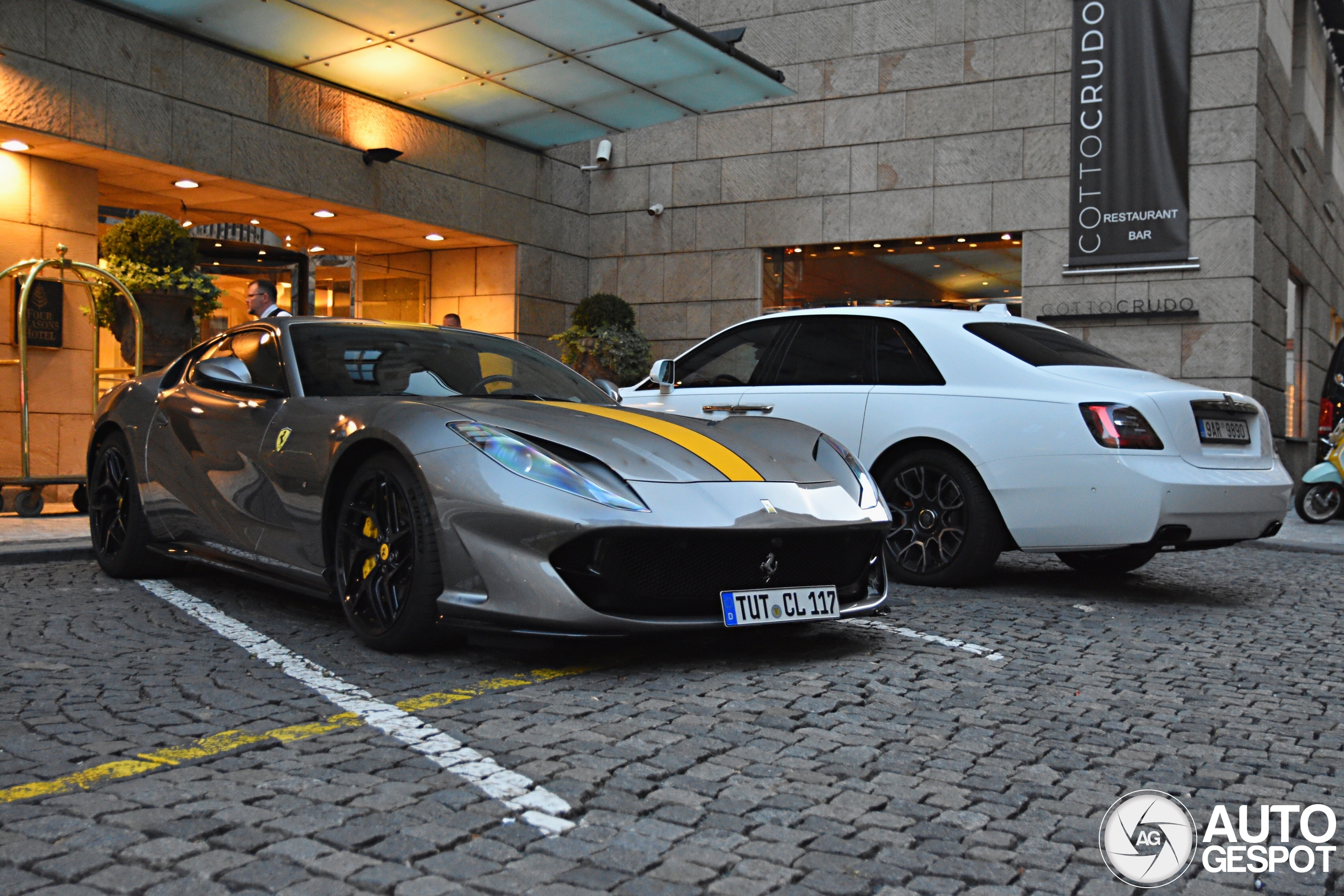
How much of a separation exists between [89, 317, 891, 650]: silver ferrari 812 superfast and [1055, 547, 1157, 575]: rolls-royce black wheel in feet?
9.80

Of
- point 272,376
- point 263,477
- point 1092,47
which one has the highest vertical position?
point 1092,47

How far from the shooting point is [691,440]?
4.56 metres

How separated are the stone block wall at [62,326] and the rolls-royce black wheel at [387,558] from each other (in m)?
8.04

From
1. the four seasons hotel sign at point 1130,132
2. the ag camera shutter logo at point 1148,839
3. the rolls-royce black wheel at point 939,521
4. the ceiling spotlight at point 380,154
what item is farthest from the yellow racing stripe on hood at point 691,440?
the four seasons hotel sign at point 1130,132

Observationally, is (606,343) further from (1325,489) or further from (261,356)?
(261,356)

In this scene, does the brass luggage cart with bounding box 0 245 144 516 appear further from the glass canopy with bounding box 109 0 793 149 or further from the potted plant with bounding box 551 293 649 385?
the potted plant with bounding box 551 293 649 385

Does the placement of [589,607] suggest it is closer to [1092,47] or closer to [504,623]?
[504,623]

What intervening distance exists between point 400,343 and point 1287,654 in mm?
3964

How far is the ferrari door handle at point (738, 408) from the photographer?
23.5 ft

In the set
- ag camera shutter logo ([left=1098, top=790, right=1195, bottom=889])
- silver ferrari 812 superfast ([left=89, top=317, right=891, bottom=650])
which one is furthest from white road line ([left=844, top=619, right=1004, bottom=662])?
ag camera shutter logo ([left=1098, top=790, right=1195, bottom=889])

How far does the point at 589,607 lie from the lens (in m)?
3.88

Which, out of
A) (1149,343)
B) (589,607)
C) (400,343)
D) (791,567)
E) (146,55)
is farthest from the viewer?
(1149,343)

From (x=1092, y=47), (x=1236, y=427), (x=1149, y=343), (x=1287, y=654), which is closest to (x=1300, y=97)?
(x=1092, y=47)

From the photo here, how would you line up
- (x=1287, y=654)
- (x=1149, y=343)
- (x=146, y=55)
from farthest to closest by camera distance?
(x=1149, y=343) < (x=146, y=55) < (x=1287, y=654)
